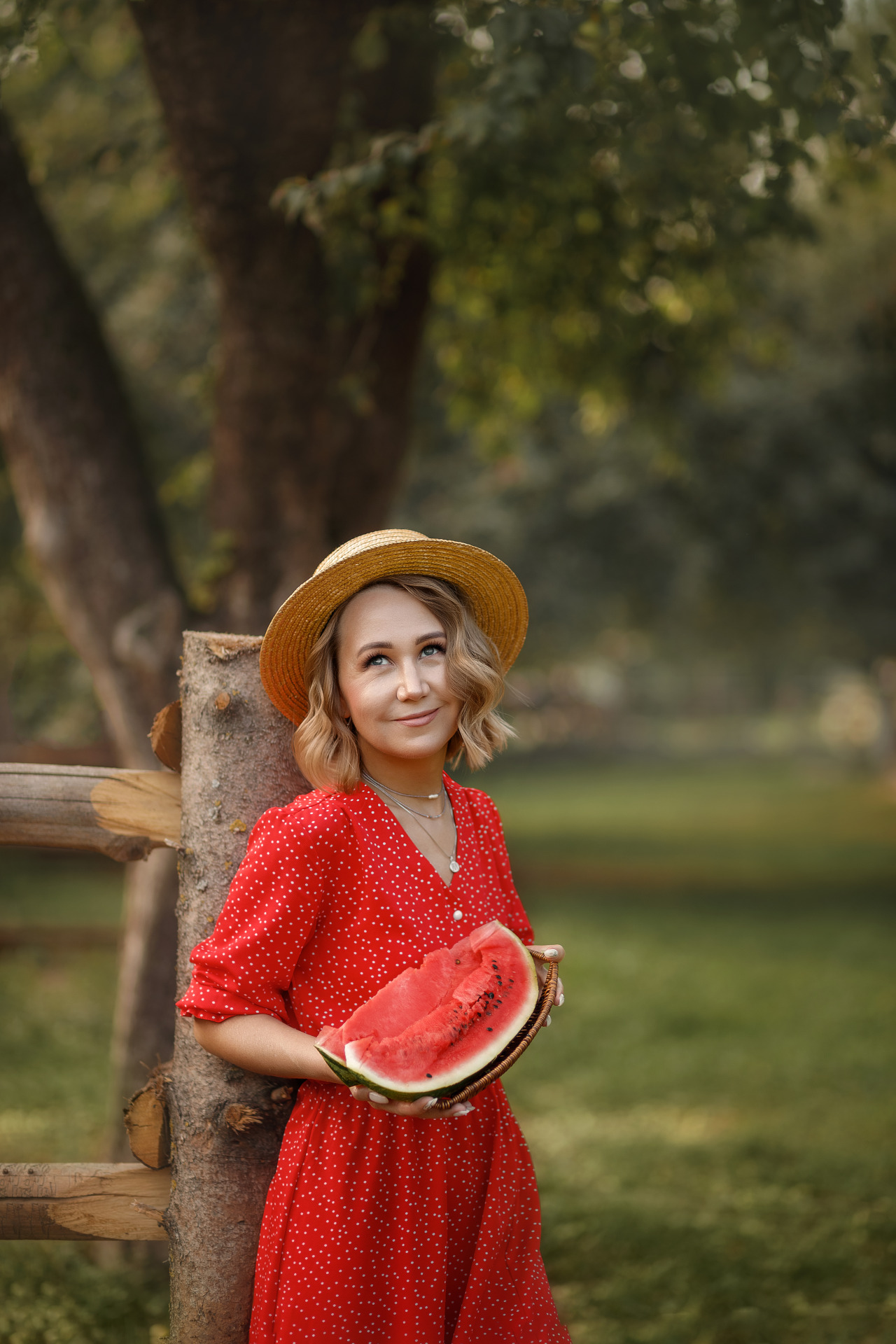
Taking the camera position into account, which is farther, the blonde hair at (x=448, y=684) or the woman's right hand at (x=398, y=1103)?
the blonde hair at (x=448, y=684)

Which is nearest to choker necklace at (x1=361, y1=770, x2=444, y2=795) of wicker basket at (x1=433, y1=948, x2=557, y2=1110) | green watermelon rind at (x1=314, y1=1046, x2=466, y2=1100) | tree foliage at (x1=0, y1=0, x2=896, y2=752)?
wicker basket at (x1=433, y1=948, x2=557, y2=1110)

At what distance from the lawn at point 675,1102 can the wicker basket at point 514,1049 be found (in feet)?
6.02

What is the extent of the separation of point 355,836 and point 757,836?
18.5m

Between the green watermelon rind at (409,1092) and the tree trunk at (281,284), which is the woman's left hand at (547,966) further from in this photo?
the tree trunk at (281,284)

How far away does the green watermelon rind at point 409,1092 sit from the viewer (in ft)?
5.48

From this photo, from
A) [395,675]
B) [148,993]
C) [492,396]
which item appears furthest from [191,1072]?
[492,396]

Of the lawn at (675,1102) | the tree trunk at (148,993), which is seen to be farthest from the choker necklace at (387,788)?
the tree trunk at (148,993)

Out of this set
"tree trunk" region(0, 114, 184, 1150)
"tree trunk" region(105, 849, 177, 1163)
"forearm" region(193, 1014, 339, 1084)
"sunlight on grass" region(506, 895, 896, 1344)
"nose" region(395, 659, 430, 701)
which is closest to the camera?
"forearm" region(193, 1014, 339, 1084)

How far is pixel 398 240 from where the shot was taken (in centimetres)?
431

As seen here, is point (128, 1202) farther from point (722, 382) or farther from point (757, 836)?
point (757, 836)

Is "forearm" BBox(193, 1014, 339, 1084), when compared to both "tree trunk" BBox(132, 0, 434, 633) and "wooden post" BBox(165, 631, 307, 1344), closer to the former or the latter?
"wooden post" BBox(165, 631, 307, 1344)

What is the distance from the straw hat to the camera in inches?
80.7

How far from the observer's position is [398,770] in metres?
2.12

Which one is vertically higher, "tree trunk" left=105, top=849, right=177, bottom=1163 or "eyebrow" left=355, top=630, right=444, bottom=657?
"eyebrow" left=355, top=630, right=444, bottom=657
